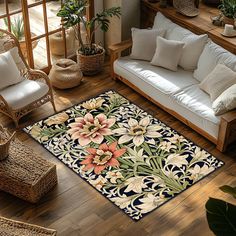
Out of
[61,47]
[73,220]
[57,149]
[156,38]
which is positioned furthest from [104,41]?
[73,220]

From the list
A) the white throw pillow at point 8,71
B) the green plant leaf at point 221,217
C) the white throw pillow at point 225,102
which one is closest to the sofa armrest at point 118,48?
the white throw pillow at point 8,71

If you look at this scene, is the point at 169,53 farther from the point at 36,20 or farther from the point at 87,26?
the point at 36,20

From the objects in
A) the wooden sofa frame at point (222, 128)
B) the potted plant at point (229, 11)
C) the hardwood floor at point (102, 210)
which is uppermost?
the potted plant at point (229, 11)

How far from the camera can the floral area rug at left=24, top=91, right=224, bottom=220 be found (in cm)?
414

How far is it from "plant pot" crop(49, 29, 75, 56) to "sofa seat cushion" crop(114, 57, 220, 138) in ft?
2.39

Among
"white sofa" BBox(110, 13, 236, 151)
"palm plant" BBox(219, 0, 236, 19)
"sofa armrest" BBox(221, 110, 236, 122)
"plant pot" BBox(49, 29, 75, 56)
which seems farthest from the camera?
"plant pot" BBox(49, 29, 75, 56)

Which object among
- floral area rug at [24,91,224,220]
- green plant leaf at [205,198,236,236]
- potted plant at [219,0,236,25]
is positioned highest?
green plant leaf at [205,198,236,236]

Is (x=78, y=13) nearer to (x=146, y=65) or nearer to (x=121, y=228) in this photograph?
(x=146, y=65)

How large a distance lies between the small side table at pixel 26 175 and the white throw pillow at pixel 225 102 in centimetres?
161

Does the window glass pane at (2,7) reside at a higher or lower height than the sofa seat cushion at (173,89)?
higher

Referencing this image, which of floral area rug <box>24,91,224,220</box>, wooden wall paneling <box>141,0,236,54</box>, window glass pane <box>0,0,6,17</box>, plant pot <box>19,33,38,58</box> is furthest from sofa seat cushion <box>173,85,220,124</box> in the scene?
window glass pane <box>0,0,6,17</box>

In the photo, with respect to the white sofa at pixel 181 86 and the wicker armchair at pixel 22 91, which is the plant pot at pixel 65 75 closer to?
the wicker armchair at pixel 22 91

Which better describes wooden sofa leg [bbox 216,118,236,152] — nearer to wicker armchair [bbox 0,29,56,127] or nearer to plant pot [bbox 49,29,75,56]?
wicker armchair [bbox 0,29,56,127]

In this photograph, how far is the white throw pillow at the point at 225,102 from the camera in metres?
4.34
